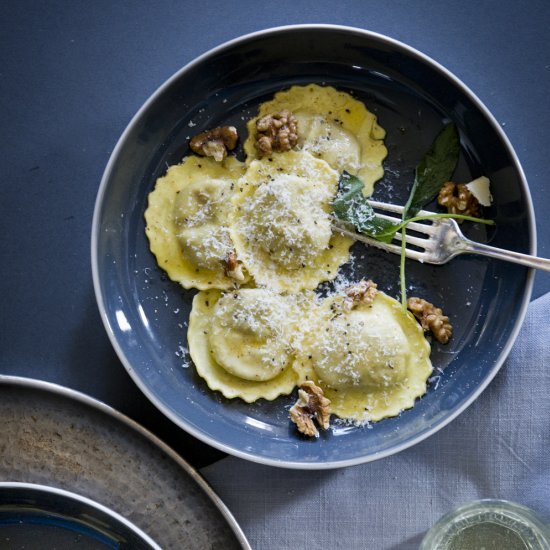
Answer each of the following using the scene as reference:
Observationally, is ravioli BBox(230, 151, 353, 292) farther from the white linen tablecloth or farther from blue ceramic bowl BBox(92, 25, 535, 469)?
the white linen tablecloth

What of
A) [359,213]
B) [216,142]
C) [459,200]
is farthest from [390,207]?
[216,142]

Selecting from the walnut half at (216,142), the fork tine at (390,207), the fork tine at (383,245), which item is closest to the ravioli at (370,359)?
the fork tine at (383,245)

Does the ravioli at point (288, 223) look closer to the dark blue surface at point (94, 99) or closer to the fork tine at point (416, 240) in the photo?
the fork tine at point (416, 240)

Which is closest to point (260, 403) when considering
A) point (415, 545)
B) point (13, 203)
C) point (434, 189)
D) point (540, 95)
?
point (415, 545)

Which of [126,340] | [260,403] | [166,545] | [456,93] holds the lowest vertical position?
[166,545]

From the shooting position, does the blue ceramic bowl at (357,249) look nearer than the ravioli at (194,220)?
Yes

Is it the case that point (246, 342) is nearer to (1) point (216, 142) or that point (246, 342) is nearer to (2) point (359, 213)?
(2) point (359, 213)

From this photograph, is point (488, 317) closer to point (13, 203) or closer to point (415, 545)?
point (415, 545)
